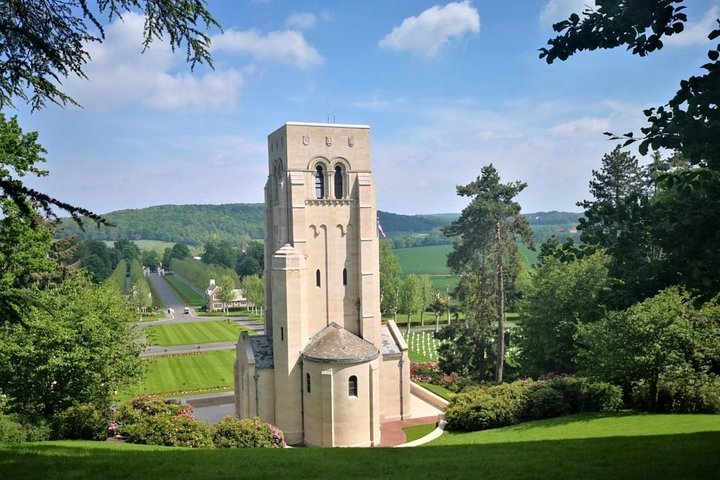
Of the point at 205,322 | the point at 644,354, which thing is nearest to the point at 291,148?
the point at 644,354

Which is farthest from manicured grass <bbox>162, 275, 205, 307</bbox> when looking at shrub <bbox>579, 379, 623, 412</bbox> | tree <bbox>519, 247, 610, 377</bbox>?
shrub <bbox>579, 379, 623, 412</bbox>

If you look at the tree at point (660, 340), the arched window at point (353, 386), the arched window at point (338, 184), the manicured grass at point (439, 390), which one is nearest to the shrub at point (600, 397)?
the tree at point (660, 340)

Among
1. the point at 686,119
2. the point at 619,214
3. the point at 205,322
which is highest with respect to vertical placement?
the point at 686,119

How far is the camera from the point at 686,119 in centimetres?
852

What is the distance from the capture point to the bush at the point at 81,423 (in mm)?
21688

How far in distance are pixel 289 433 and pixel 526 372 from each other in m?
15.3

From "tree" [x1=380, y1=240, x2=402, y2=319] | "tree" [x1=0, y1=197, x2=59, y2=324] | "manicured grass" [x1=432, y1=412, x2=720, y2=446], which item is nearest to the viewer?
"manicured grass" [x1=432, y1=412, x2=720, y2=446]

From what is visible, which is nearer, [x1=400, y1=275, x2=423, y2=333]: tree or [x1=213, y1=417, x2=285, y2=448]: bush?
[x1=213, y1=417, x2=285, y2=448]: bush

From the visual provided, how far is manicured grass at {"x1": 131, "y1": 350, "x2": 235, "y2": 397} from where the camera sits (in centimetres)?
3775

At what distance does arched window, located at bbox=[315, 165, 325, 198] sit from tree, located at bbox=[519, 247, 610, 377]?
1406 cm

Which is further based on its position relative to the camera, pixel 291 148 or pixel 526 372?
pixel 526 372

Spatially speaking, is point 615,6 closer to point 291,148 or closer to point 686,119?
point 686,119

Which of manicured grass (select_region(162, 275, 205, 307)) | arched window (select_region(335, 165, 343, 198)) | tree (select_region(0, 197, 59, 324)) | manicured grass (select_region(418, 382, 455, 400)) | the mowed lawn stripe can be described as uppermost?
arched window (select_region(335, 165, 343, 198))

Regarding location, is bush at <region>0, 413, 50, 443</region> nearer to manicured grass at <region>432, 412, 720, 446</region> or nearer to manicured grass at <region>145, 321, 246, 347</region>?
manicured grass at <region>432, 412, 720, 446</region>
